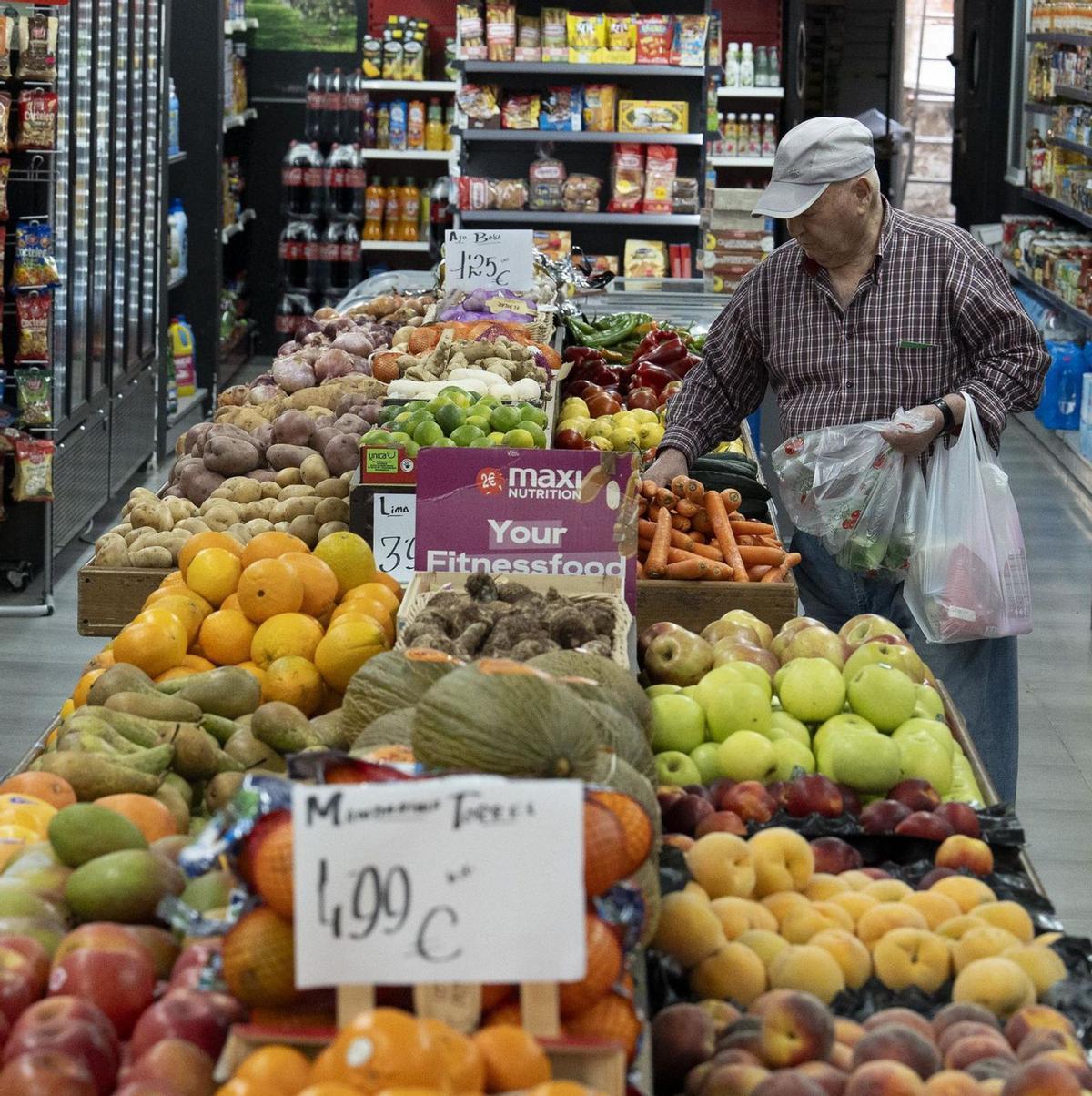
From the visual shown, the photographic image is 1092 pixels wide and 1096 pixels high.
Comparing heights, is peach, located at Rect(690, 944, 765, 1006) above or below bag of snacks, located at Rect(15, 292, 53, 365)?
below

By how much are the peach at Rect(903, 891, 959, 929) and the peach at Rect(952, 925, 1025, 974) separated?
5 cm

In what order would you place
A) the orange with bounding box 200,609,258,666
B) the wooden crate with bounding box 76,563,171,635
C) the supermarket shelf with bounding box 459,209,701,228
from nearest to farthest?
the orange with bounding box 200,609,258,666
the wooden crate with bounding box 76,563,171,635
the supermarket shelf with bounding box 459,209,701,228

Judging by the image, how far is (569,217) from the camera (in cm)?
913

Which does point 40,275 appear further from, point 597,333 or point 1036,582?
point 1036,582

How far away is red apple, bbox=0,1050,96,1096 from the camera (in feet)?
5.03

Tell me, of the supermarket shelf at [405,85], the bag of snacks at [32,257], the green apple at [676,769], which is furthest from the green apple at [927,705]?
the supermarket shelf at [405,85]

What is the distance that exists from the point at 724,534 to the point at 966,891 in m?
1.86

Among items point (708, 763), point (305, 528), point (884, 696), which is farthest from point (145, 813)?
point (305, 528)

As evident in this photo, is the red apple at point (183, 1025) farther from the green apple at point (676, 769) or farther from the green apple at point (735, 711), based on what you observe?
the green apple at point (735, 711)

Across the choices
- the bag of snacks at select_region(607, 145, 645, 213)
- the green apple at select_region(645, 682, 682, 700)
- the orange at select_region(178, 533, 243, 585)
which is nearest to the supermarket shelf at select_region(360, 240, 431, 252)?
the bag of snacks at select_region(607, 145, 645, 213)

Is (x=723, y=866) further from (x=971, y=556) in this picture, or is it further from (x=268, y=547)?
(x=971, y=556)

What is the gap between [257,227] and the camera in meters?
12.3

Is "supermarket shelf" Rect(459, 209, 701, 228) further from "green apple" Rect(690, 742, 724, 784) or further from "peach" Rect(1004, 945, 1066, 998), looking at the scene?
"peach" Rect(1004, 945, 1066, 998)

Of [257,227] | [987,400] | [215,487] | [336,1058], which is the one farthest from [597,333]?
[257,227]
